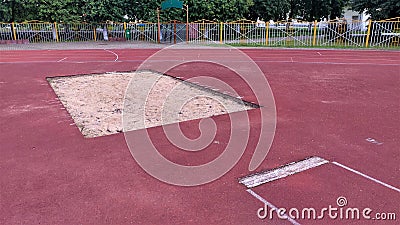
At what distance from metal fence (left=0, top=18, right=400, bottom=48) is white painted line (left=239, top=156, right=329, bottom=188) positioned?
1891 centimetres

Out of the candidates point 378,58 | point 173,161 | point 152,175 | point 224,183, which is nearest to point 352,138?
point 224,183

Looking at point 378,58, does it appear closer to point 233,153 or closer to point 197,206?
point 233,153

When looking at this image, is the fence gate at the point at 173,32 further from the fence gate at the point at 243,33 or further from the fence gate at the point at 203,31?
the fence gate at the point at 243,33

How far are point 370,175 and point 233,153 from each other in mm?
1959

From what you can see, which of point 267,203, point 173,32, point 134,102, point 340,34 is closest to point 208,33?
point 173,32

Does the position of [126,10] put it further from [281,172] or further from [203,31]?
[281,172]

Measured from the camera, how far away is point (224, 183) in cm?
430

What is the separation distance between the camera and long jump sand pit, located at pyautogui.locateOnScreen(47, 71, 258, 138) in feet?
22.4
